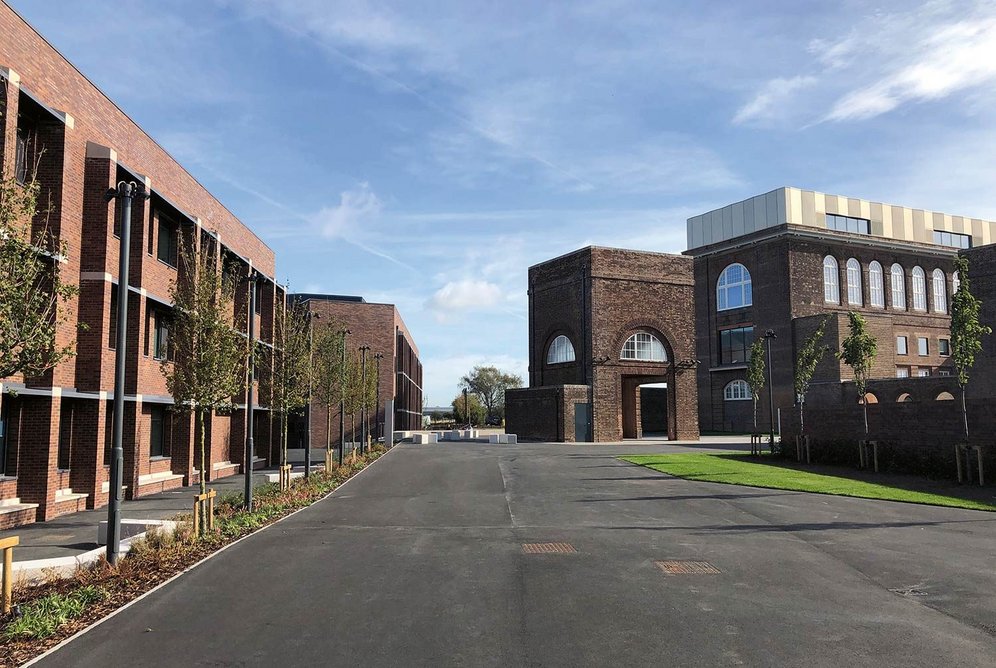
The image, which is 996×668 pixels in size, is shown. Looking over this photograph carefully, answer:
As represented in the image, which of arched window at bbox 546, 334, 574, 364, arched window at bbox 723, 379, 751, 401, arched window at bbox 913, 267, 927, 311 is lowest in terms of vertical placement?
arched window at bbox 723, 379, 751, 401

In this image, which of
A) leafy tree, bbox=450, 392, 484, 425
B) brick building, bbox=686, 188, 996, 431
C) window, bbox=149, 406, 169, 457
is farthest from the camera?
leafy tree, bbox=450, 392, 484, 425

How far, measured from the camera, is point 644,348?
50781 mm

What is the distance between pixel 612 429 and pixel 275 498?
32.8 meters

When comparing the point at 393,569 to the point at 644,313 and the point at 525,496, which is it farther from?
the point at 644,313

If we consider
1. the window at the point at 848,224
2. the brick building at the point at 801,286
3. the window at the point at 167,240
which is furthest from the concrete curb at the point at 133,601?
the window at the point at 848,224

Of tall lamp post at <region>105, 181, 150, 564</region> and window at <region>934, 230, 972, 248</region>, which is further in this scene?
window at <region>934, 230, 972, 248</region>

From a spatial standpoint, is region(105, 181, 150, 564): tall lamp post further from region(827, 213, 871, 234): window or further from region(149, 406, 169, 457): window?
region(827, 213, 871, 234): window

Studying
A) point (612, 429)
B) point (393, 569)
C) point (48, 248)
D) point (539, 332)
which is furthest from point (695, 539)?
point (539, 332)

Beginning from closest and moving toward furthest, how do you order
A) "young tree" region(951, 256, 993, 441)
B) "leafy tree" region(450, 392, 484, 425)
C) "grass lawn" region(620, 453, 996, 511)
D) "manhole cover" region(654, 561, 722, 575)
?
"manhole cover" region(654, 561, 722, 575) → "grass lawn" region(620, 453, 996, 511) → "young tree" region(951, 256, 993, 441) → "leafy tree" region(450, 392, 484, 425)

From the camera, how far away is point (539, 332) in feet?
A: 180

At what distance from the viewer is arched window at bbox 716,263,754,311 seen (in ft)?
209

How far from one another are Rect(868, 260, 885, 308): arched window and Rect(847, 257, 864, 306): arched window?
1.12 meters

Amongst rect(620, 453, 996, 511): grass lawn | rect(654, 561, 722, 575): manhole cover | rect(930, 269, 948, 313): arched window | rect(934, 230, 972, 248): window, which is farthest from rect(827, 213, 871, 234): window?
rect(654, 561, 722, 575): manhole cover

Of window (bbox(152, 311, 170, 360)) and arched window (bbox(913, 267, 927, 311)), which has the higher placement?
arched window (bbox(913, 267, 927, 311))
